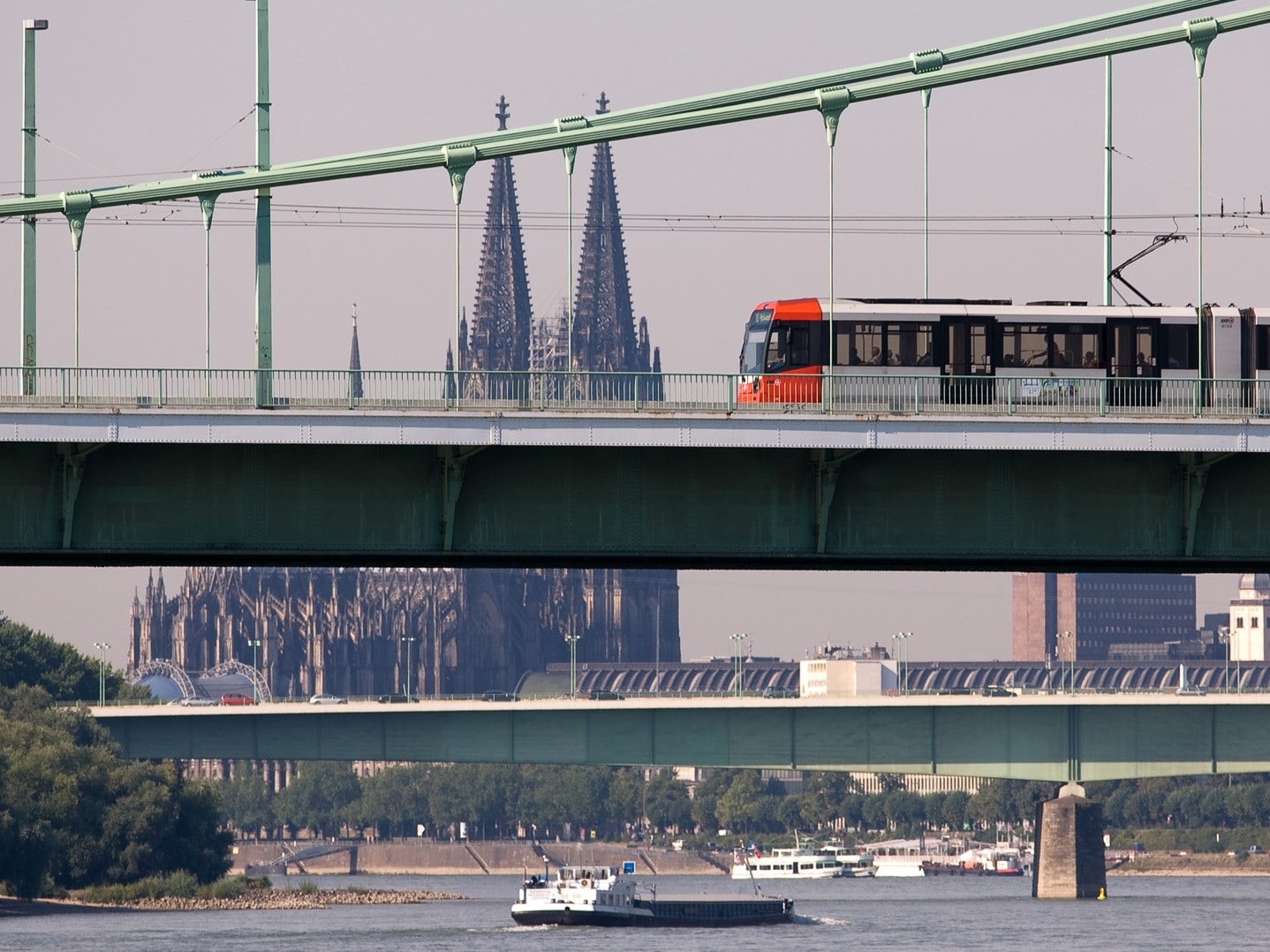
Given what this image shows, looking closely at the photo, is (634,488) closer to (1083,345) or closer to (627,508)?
(627,508)

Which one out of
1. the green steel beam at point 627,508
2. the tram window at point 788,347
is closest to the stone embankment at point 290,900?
the tram window at point 788,347

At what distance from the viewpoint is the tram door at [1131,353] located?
56250mm

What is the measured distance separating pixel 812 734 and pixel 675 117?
7834cm

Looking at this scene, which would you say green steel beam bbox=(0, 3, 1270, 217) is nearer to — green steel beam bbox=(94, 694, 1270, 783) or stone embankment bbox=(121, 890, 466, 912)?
green steel beam bbox=(94, 694, 1270, 783)

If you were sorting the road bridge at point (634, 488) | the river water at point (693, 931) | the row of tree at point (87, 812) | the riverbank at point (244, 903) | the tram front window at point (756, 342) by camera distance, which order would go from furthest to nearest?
the row of tree at point (87, 812), the riverbank at point (244, 903), the river water at point (693, 931), the tram front window at point (756, 342), the road bridge at point (634, 488)

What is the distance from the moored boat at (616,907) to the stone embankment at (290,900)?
18731mm

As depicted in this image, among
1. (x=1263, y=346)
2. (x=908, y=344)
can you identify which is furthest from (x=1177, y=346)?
(x=908, y=344)

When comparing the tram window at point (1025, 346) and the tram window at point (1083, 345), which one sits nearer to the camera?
the tram window at point (1025, 346)

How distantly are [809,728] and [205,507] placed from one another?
87726mm

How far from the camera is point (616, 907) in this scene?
139 metres

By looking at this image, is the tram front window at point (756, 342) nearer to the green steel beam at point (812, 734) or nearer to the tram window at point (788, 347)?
the tram window at point (788, 347)

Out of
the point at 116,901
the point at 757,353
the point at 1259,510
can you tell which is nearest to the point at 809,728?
the point at 116,901

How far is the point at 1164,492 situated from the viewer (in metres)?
47.1

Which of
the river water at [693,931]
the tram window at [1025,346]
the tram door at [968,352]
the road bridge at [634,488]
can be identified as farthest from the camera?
the river water at [693,931]
